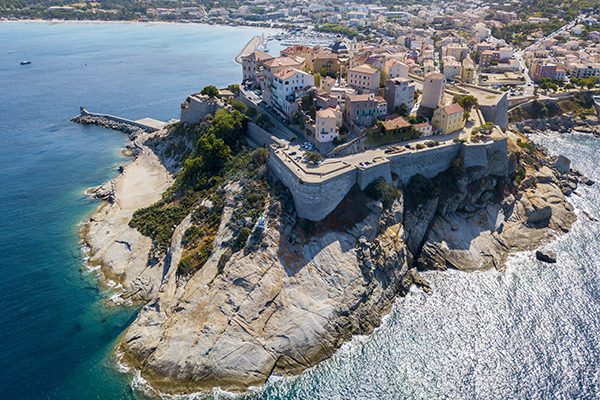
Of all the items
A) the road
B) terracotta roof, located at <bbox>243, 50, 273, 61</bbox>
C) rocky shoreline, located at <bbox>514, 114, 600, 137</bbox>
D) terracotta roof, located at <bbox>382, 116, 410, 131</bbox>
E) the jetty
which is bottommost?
the jetty

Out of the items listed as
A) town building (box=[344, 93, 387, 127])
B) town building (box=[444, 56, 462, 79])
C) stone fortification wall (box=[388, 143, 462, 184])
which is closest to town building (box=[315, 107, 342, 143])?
town building (box=[344, 93, 387, 127])

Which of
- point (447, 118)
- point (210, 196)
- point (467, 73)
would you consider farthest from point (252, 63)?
point (467, 73)

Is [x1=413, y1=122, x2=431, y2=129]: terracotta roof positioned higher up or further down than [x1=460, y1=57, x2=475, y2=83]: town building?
higher up

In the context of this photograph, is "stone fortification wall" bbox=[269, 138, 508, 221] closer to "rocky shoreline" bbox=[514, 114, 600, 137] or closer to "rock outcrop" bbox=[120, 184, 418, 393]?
"rock outcrop" bbox=[120, 184, 418, 393]

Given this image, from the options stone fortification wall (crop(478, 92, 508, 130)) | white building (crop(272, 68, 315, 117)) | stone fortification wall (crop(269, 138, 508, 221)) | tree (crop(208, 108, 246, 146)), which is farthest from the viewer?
stone fortification wall (crop(478, 92, 508, 130))

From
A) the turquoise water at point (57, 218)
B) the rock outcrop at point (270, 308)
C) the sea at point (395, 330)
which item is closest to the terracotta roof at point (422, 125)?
the rock outcrop at point (270, 308)
